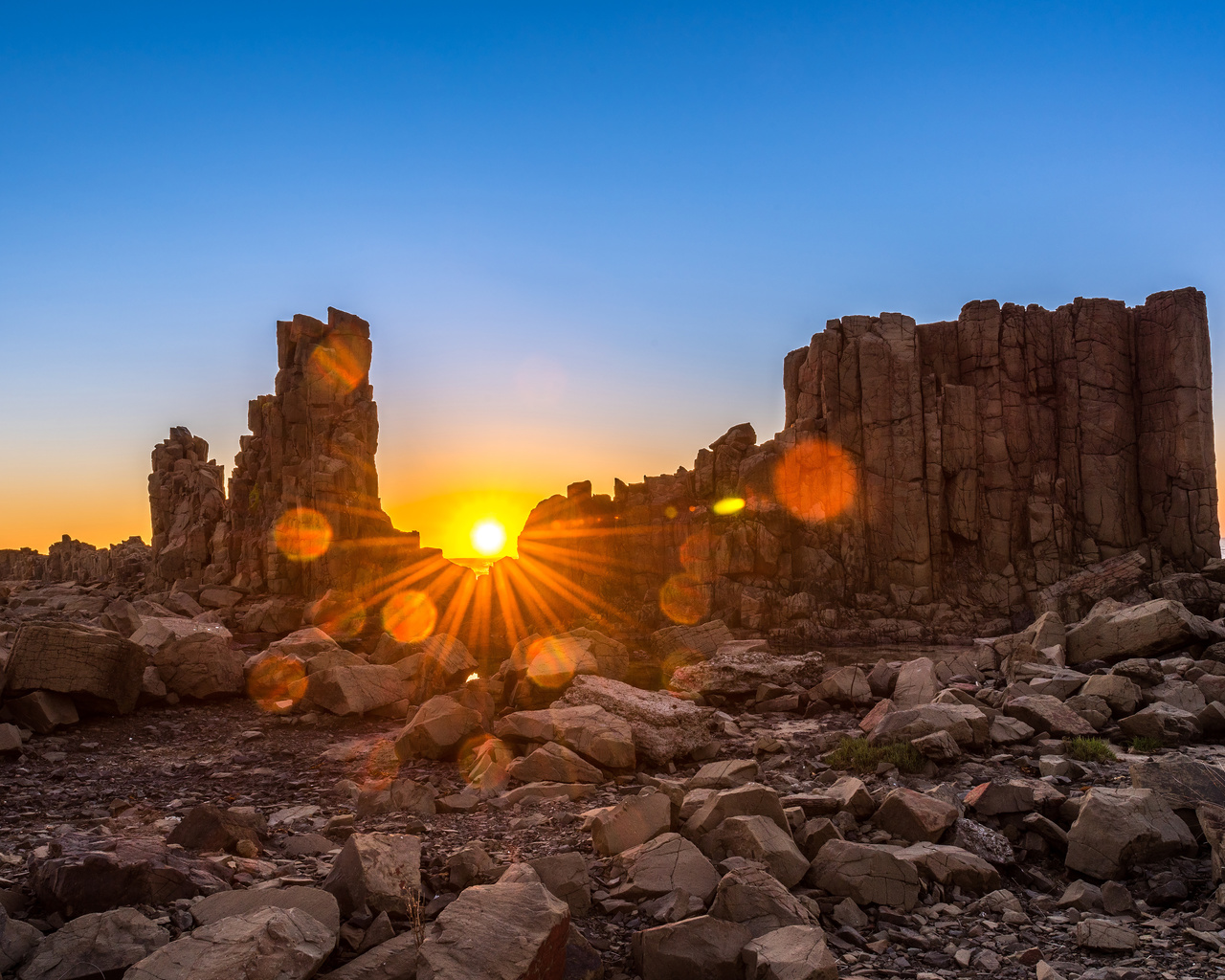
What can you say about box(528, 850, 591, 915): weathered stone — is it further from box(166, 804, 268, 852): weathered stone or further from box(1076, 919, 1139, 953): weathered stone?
box(1076, 919, 1139, 953): weathered stone

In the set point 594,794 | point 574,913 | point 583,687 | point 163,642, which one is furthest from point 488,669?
point 574,913

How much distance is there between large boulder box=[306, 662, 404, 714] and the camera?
14.0 metres

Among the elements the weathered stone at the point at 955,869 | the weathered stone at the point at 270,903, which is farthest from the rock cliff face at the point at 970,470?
the weathered stone at the point at 270,903

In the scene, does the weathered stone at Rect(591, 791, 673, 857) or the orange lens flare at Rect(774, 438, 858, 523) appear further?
the orange lens flare at Rect(774, 438, 858, 523)

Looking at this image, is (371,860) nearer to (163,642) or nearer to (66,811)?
(66,811)

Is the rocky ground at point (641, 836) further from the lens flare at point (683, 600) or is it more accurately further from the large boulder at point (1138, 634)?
the lens flare at point (683, 600)

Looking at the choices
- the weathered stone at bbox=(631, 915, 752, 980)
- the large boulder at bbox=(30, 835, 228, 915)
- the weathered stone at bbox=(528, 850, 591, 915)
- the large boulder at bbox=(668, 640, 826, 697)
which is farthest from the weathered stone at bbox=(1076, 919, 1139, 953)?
the large boulder at bbox=(668, 640, 826, 697)

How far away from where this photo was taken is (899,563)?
34750 mm

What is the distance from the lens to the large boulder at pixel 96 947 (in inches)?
165

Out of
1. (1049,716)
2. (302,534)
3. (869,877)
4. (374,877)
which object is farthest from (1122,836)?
(302,534)

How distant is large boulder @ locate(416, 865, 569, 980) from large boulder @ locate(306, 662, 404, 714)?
9.91m

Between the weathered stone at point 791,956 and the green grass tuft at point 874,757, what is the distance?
5.10 meters

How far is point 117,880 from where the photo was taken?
5.07 metres

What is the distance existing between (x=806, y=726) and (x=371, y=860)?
30.1 feet
